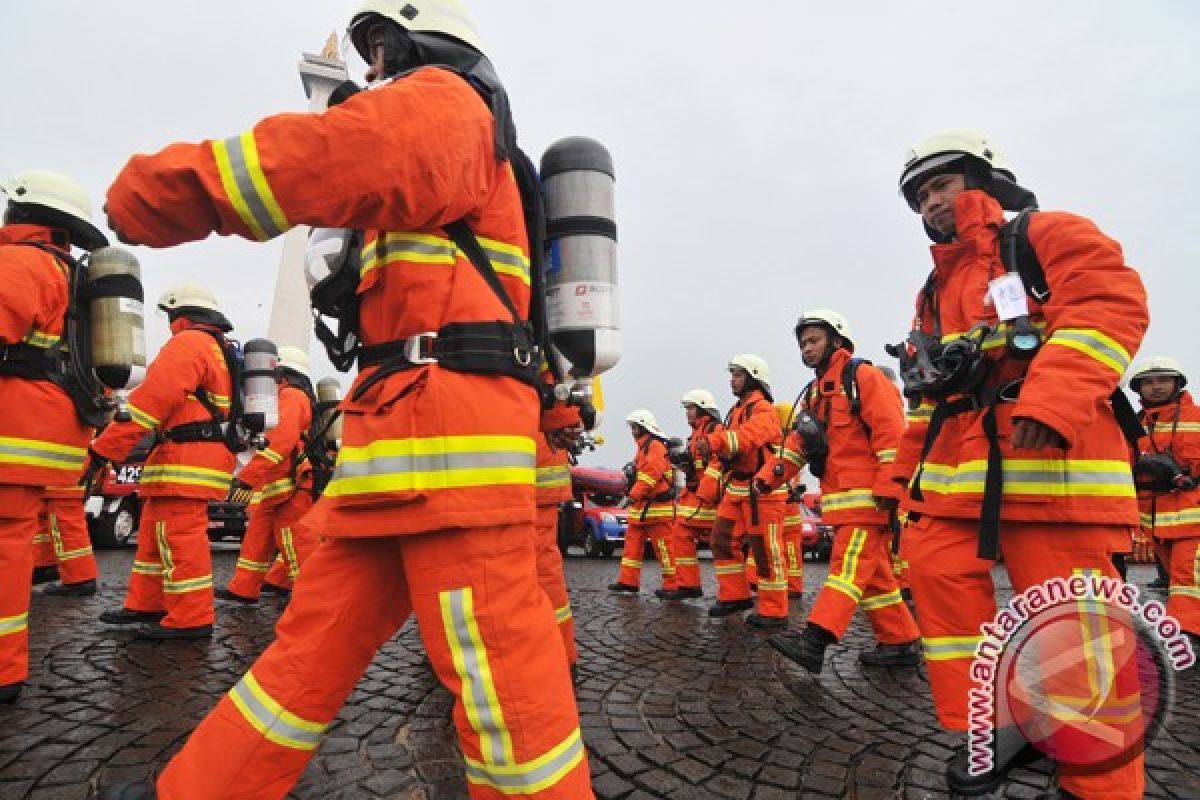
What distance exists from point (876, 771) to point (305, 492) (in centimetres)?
547

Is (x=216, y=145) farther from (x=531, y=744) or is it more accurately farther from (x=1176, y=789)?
(x=1176, y=789)

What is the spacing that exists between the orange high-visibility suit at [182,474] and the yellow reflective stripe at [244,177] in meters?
3.63

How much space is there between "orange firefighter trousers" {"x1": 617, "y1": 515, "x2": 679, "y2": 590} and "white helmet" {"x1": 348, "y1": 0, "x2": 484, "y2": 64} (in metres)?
6.84

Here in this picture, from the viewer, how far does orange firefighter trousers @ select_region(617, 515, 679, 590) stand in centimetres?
832

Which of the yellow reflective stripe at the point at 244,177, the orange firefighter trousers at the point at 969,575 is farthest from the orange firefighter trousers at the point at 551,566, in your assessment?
the yellow reflective stripe at the point at 244,177

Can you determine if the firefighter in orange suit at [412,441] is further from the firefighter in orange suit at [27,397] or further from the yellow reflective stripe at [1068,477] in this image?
the firefighter in orange suit at [27,397]

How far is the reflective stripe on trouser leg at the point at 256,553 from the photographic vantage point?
6.48 meters

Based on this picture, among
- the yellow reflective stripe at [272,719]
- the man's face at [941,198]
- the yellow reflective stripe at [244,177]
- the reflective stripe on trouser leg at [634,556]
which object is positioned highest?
the man's face at [941,198]

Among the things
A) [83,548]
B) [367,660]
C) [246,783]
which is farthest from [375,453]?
[83,548]

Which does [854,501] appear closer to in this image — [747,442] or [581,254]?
[747,442]

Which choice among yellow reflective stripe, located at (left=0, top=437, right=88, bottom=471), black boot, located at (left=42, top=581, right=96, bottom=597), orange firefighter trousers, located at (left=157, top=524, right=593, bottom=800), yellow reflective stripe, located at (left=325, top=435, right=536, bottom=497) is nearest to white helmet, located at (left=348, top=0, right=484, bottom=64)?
yellow reflective stripe, located at (left=325, top=435, right=536, bottom=497)

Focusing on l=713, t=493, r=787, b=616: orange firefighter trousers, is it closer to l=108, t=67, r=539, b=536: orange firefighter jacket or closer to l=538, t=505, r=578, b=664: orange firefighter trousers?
l=538, t=505, r=578, b=664: orange firefighter trousers

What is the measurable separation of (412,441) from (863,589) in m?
3.78

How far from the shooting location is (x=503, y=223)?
1.92 meters
